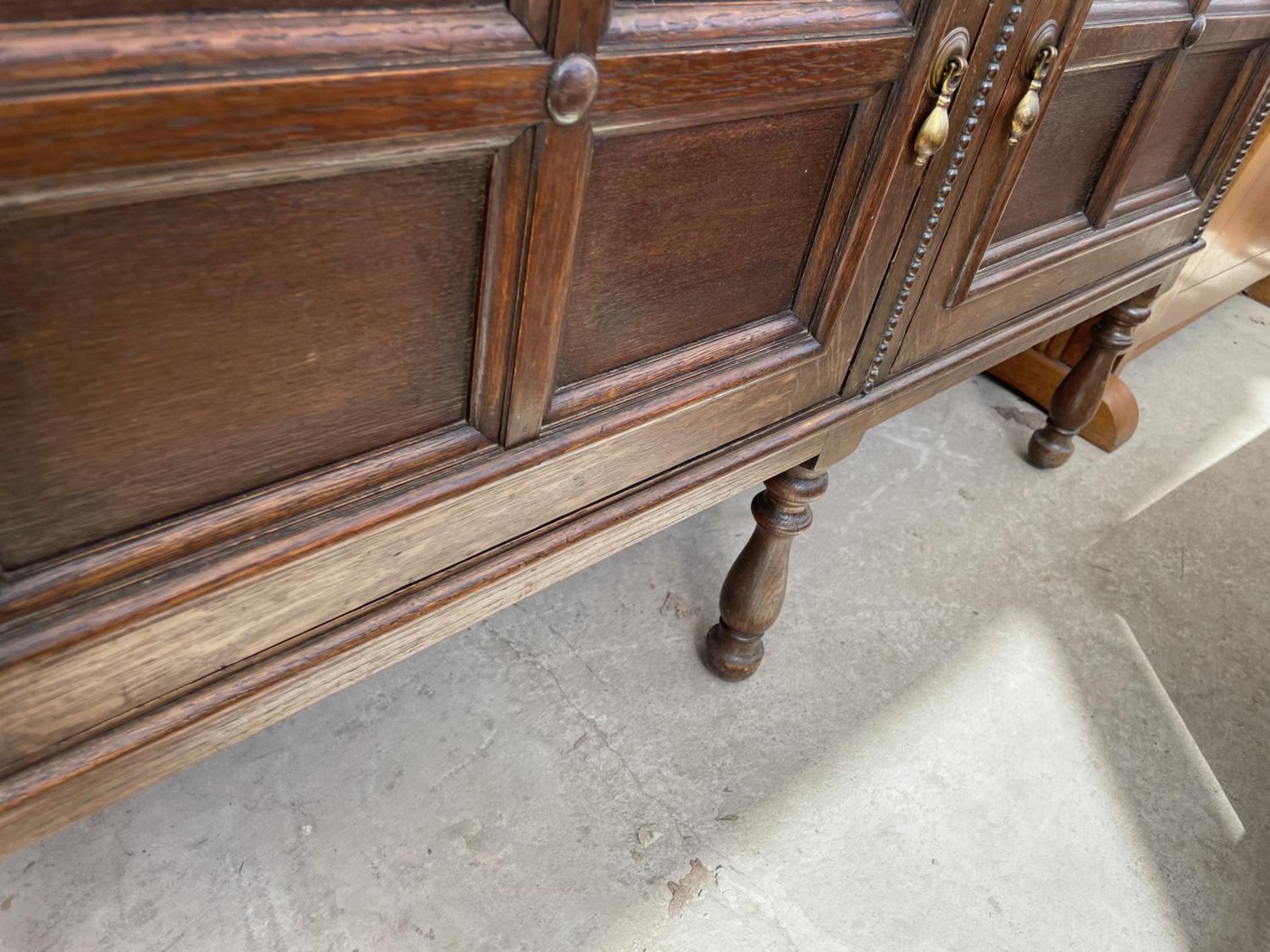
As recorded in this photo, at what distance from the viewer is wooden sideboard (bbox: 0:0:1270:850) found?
322mm

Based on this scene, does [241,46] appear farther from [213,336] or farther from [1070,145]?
[1070,145]

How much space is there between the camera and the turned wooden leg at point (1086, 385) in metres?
1.27

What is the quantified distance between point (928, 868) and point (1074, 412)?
770 millimetres

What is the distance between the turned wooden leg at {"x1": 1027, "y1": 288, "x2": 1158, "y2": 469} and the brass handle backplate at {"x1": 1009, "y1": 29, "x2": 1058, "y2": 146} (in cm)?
70

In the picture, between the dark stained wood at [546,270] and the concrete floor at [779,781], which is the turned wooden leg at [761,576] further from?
the dark stained wood at [546,270]

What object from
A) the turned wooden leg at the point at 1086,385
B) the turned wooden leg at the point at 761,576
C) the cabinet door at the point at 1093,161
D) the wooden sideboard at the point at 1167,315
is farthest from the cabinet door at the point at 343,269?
the wooden sideboard at the point at 1167,315

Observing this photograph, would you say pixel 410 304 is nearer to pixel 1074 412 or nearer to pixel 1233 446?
pixel 1074 412

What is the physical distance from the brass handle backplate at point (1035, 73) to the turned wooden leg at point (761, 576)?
1.04 feet

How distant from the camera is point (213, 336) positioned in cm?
37

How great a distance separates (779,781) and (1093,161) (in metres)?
→ 0.65

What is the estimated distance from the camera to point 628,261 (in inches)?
20.0

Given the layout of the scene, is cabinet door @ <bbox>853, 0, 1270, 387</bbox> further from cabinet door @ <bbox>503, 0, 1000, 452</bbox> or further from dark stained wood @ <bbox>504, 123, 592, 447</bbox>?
dark stained wood @ <bbox>504, 123, 592, 447</bbox>

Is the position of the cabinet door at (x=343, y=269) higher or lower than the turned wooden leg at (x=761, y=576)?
higher

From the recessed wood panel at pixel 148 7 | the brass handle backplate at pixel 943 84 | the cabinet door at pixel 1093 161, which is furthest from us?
the cabinet door at pixel 1093 161
